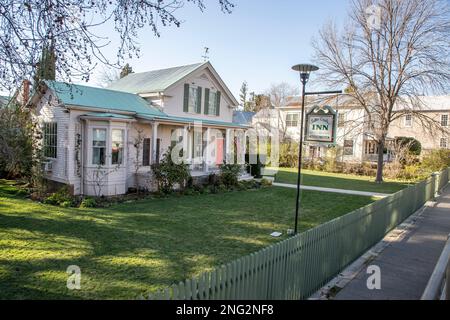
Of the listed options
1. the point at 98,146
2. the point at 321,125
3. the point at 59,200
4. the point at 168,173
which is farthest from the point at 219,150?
the point at 321,125

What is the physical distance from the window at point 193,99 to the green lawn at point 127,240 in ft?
24.6

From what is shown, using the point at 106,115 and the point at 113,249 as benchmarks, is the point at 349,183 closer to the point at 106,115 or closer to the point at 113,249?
the point at 106,115

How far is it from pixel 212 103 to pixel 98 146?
9.13 metres

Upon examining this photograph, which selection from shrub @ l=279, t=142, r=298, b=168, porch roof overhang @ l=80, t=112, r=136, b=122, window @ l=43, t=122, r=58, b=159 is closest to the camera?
porch roof overhang @ l=80, t=112, r=136, b=122

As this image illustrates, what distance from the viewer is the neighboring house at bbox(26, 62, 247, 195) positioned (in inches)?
548

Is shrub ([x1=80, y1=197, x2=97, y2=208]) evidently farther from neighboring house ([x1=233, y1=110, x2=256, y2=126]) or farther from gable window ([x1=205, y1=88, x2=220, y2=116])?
neighboring house ([x1=233, y1=110, x2=256, y2=126])

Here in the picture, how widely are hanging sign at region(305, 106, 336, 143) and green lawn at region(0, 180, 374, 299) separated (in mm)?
3053

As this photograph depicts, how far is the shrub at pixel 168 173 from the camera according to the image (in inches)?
576

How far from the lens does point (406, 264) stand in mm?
7160

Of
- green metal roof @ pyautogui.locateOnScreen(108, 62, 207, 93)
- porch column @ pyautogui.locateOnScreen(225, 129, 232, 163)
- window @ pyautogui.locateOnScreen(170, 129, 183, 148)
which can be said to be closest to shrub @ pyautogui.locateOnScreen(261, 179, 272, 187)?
porch column @ pyautogui.locateOnScreen(225, 129, 232, 163)

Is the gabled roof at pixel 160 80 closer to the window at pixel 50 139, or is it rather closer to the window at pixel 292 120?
the window at pixel 50 139

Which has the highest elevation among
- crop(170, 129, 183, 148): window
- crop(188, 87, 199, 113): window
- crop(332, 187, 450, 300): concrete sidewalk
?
crop(188, 87, 199, 113): window

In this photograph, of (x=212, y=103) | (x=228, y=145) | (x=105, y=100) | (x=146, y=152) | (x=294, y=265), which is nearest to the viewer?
(x=294, y=265)
